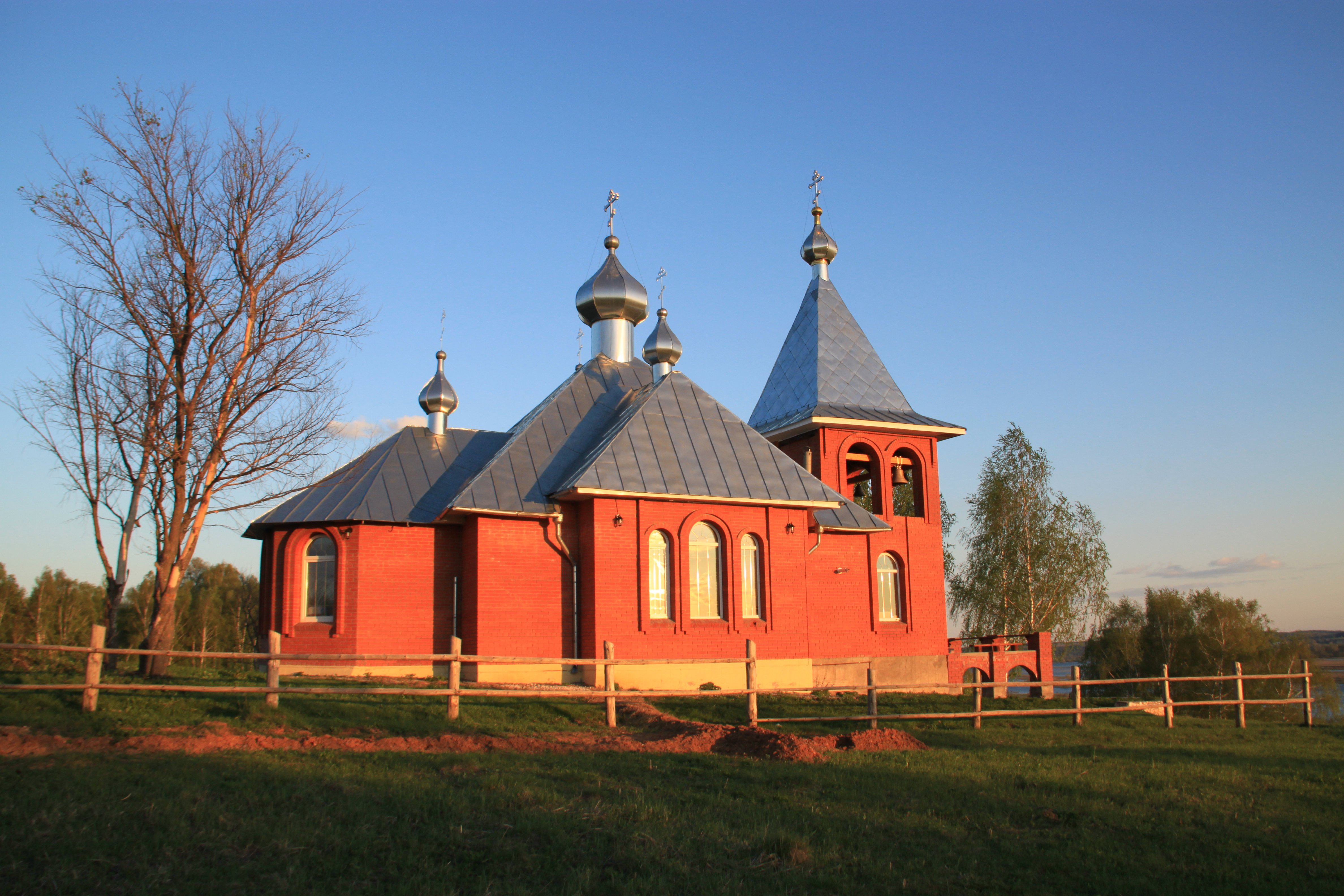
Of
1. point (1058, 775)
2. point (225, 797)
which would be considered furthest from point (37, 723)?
point (1058, 775)

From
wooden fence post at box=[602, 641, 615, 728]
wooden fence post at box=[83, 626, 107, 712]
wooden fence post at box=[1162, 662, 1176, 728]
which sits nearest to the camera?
wooden fence post at box=[83, 626, 107, 712]

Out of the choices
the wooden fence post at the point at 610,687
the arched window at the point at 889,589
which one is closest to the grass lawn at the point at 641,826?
the wooden fence post at the point at 610,687

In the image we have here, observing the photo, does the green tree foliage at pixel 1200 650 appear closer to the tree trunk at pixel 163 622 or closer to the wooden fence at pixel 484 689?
the wooden fence at pixel 484 689

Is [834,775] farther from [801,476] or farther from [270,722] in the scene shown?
[801,476]

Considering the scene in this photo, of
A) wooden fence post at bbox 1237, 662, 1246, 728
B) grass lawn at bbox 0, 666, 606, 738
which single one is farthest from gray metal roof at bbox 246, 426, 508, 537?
wooden fence post at bbox 1237, 662, 1246, 728

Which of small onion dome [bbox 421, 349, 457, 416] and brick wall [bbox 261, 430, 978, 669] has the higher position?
small onion dome [bbox 421, 349, 457, 416]

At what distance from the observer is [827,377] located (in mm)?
22109

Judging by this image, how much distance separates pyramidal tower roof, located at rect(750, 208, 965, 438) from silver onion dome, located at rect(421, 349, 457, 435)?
7.42 metres

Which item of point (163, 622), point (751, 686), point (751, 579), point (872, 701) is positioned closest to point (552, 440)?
point (751, 579)

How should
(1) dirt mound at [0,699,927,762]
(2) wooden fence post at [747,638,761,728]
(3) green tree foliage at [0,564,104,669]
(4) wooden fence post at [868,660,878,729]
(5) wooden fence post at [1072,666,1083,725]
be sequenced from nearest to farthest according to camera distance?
1. (1) dirt mound at [0,699,927,762]
2. (2) wooden fence post at [747,638,761,728]
3. (4) wooden fence post at [868,660,878,729]
4. (5) wooden fence post at [1072,666,1083,725]
5. (3) green tree foliage at [0,564,104,669]

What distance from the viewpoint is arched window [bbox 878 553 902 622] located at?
20875 millimetres

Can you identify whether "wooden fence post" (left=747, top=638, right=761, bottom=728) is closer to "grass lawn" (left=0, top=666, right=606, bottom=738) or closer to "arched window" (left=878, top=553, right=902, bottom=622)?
"grass lawn" (left=0, top=666, right=606, bottom=738)

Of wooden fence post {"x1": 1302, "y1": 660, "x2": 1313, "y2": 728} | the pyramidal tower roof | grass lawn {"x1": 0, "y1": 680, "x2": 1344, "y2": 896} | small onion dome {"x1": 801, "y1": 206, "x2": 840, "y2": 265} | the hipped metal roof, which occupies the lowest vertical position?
wooden fence post {"x1": 1302, "y1": 660, "x2": 1313, "y2": 728}

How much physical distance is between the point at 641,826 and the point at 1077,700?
1083 cm
